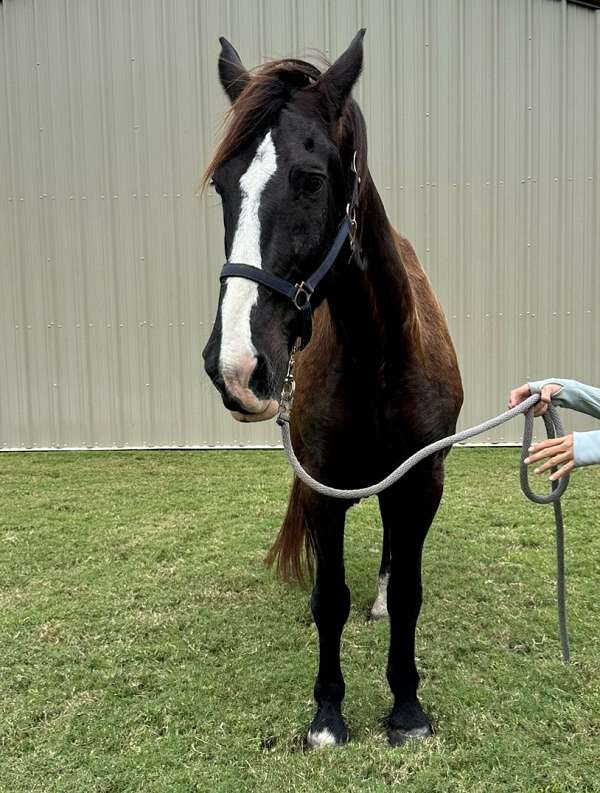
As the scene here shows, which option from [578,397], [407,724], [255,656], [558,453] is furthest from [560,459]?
[255,656]

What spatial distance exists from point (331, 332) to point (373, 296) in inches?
9.3

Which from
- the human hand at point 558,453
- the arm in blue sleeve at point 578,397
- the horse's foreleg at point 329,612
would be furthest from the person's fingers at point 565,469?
the horse's foreleg at point 329,612

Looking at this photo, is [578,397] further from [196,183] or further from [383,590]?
[196,183]

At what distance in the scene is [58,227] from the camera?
609cm

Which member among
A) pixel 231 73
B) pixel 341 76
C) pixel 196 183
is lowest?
pixel 341 76

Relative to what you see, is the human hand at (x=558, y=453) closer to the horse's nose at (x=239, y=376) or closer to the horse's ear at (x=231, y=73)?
the horse's nose at (x=239, y=376)

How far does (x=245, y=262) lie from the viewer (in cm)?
134

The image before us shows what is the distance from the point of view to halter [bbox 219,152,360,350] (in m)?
1.34

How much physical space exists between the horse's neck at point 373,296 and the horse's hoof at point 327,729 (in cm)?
119

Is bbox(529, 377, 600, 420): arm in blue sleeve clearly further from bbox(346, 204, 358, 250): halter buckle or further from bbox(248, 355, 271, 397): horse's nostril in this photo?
bbox(248, 355, 271, 397): horse's nostril

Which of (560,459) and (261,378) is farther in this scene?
(560,459)

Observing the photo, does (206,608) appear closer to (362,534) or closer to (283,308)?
(362,534)

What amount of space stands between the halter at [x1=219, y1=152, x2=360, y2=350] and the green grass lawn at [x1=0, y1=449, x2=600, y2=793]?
4.56ft

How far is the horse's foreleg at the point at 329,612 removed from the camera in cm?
203
